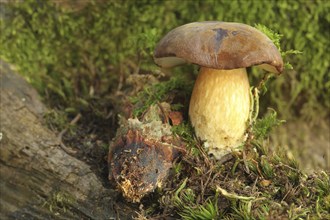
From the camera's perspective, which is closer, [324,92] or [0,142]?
[0,142]

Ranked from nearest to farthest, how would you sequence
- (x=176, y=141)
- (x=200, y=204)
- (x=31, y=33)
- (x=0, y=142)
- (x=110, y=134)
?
(x=200, y=204) < (x=176, y=141) < (x=0, y=142) < (x=110, y=134) < (x=31, y=33)

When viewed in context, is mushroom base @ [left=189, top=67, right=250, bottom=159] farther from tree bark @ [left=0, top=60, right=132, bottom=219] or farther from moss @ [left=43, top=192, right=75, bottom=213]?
moss @ [left=43, top=192, right=75, bottom=213]

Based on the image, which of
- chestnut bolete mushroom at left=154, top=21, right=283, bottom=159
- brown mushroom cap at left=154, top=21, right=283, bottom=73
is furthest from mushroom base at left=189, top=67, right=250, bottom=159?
brown mushroom cap at left=154, top=21, right=283, bottom=73

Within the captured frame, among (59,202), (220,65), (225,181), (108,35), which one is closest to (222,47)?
(220,65)

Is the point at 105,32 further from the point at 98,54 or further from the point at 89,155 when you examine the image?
the point at 89,155

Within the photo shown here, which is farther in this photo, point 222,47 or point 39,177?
point 39,177

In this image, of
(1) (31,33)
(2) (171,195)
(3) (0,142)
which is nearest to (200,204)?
(2) (171,195)

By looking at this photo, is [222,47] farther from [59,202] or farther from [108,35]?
[108,35]

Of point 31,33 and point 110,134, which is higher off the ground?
point 31,33
